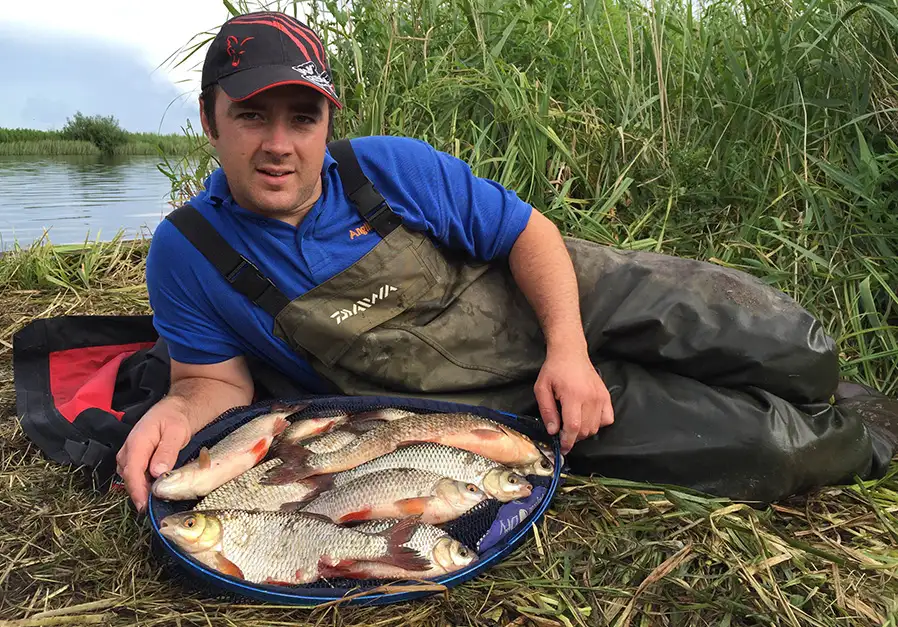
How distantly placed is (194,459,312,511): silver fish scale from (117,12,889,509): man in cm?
20

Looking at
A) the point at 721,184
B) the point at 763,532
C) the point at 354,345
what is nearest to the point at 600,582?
the point at 763,532

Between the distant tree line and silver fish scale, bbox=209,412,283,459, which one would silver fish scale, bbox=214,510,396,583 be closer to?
silver fish scale, bbox=209,412,283,459

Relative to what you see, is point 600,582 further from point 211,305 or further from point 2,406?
point 2,406

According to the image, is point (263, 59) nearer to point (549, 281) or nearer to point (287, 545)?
point (549, 281)

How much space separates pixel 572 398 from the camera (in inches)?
84.2

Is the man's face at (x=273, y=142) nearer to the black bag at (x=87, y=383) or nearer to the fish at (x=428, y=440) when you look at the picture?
the fish at (x=428, y=440)

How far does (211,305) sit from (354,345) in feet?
1.64

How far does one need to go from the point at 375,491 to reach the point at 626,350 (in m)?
0.98

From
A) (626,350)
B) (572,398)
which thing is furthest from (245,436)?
(626,350)

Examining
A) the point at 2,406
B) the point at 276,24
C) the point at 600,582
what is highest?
the point at 276,24

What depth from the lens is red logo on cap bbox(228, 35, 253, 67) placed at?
2137mm

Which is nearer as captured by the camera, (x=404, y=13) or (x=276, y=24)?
(x=276, y=24)

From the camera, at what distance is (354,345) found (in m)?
2.38

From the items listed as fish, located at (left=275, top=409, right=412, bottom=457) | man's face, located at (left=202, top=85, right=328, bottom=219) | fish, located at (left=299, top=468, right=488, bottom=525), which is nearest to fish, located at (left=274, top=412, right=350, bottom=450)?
fish, located at (left=275, top=409, right=412, bottom=457)
